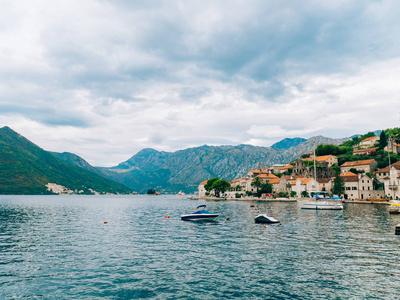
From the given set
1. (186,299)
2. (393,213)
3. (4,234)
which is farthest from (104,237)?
(393,213)

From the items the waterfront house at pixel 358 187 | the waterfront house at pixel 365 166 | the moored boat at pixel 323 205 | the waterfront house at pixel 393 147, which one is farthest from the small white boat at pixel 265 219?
the waterfront house at pixel 393 147

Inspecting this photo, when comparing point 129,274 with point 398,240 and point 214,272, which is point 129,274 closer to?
point 214,272

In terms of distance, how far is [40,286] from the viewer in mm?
23016

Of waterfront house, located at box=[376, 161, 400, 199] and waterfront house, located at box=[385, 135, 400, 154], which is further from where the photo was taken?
waterfront house, located at box=[385, 135, 400, 154]

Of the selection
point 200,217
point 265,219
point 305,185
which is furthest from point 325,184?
point 200,217

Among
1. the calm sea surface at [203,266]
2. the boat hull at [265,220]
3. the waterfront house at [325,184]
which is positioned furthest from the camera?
the waterfront house at [325,184]

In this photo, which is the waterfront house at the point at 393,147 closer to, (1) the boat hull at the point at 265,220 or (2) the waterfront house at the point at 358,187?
(2) the waterfront house at the point at 358,187

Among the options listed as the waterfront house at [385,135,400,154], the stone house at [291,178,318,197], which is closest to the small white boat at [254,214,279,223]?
the stone house at [291,178,318,197]

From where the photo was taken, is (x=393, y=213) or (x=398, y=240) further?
(x=393, y=213)

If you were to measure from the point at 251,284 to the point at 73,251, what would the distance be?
24920 mm

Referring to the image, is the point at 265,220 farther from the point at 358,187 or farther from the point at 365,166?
the point at 365,166

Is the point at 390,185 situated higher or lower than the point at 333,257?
higher

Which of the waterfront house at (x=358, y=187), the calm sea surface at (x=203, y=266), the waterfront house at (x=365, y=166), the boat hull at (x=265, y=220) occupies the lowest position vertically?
the calm sea surface at (x=203, y=266)

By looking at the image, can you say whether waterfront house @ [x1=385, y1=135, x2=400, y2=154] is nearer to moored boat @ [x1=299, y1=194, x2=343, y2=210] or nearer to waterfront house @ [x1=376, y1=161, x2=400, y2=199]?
waterfront house @ [x1=376, y1=161, x2=400, y2=199]
